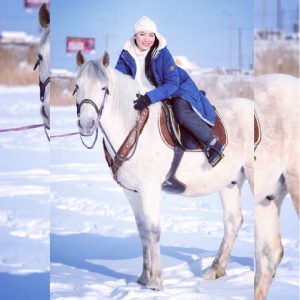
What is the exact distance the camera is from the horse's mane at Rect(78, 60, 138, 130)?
10.9 ft

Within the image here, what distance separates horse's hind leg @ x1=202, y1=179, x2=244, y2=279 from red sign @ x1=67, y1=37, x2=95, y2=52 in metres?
1.04

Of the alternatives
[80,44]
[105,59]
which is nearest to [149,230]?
[105,59]

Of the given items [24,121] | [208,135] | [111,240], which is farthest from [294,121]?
[24,121]

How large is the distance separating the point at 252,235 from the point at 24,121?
139 cm

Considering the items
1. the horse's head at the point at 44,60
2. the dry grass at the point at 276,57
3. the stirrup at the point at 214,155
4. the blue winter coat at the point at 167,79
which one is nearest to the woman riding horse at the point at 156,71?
the blue winter coat at the point at 167,79

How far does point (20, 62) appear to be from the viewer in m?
3.51

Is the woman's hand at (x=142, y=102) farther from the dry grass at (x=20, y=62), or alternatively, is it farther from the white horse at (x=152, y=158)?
the dry grass at (x=20, y=62)

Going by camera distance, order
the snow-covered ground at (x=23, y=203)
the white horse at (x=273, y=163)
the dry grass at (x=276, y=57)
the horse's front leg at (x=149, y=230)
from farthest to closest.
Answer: the dry grass at (x=276, y=57), the white horse at (x=273, y=163), the snow-covered ground at (x=23, y=203), the horse's front leg at (x=149, y=230)

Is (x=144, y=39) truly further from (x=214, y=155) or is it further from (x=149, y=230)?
(x=149, y=230)

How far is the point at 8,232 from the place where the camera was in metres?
3.54

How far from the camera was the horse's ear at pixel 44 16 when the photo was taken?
3441 millimetres

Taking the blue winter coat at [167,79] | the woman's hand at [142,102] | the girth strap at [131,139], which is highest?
the blue winter coat at [167,79]

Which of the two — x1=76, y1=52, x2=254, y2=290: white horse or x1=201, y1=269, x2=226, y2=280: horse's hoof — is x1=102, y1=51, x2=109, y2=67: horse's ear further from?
x1=201, y1=269, x2=226, y2=280: horse's hoof

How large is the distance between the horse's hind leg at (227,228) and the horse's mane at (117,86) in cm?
71
